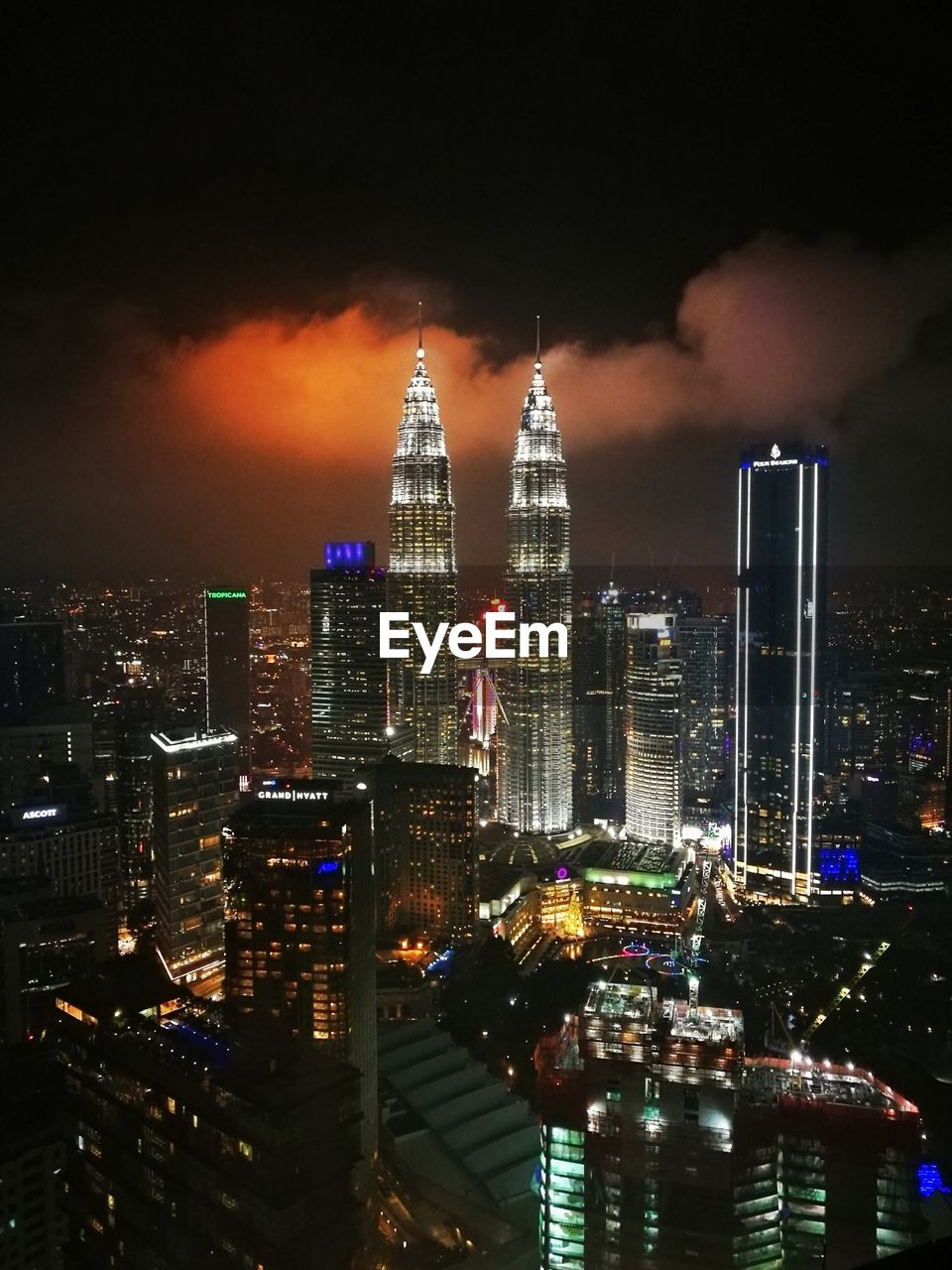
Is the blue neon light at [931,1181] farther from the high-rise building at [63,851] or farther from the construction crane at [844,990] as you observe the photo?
the high-rise building at [63,851]

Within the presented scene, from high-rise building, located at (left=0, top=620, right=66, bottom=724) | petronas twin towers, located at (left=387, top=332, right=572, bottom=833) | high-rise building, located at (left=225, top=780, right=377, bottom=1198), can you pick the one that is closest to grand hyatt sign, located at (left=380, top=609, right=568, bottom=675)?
petronas twin towers, located at (left=387, top=332, right=572, bottom=833)

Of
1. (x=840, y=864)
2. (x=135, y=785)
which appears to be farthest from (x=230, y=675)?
(x=840, y=864)

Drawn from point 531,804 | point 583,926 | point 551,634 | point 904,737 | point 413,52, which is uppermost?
point 413,52

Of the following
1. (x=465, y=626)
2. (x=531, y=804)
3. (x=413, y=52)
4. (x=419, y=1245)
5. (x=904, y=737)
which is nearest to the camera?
(x=413, y=52)

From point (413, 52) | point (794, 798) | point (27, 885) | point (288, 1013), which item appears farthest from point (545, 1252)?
point (794, 798)

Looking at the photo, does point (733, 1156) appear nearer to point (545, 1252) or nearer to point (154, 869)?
point (545, 1252)

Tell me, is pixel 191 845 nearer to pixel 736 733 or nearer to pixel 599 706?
pixel 599 706
